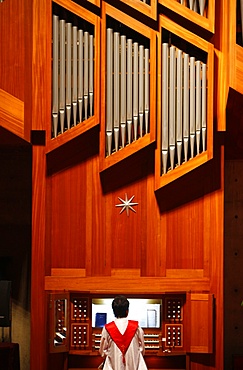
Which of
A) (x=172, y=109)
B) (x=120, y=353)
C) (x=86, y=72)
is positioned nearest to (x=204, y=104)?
(x=172, y=109)

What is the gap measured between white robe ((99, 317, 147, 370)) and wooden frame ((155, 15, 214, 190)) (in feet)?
5.35

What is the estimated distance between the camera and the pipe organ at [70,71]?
859 cm

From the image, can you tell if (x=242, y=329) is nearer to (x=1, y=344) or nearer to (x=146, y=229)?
(x=146, y=229)

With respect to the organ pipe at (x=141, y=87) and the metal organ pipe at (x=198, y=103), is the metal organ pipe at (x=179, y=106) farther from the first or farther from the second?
the organ pipe at (x=141, y=87)

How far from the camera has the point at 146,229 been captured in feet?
28.6

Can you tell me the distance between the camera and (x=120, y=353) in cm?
773

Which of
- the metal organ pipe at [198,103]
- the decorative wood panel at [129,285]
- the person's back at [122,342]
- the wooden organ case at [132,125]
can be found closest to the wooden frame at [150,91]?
the wooden organ case at [132,125]

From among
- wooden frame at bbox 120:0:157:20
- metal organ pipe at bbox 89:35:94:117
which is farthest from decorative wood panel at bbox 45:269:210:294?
wooden frame at bbox 120:0:157:20

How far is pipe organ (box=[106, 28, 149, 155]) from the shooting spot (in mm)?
8547

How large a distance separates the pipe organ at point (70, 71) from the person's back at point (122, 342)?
213 cm

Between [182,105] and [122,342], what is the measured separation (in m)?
2.58

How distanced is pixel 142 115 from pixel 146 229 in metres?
1.24

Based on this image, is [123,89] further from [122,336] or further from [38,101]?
[122,336]

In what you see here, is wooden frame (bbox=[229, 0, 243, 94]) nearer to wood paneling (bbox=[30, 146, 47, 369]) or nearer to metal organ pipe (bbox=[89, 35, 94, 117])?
metal organ pipe (bbox=[89, 35, 94, 117])
